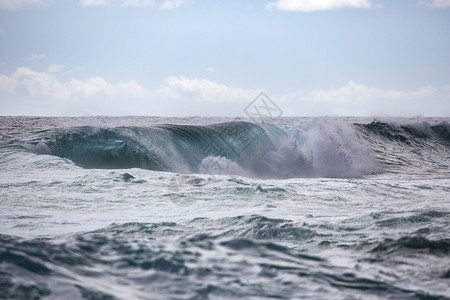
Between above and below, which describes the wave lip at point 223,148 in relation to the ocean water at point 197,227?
above

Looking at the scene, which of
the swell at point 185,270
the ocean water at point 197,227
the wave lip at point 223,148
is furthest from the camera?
the wave lip at point 223,148

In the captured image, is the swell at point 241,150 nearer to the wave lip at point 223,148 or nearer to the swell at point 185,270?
the wave lip at point 223,148

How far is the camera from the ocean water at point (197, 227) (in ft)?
10.8

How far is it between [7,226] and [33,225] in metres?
0.26

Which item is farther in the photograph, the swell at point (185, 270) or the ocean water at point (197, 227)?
the ocean water at point (197, 227)

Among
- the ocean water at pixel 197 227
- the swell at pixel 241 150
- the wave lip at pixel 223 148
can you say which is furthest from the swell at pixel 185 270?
the swell at pixel 241 150

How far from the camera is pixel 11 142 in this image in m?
11.7

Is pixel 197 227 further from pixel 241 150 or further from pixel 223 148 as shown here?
pixel 223 148

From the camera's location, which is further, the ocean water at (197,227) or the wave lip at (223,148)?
the wave lip at (223,148)

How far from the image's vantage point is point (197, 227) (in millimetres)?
5348

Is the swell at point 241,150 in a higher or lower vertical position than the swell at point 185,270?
higher

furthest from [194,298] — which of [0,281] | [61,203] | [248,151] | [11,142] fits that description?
[248,151]

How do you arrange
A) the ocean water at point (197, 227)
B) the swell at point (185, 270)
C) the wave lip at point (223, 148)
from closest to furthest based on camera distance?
the swell at point (185, 270) → the ocean water at point (197, 227) → the wave lip at point (223, 148)

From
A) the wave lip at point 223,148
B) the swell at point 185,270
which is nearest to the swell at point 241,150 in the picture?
the wave lip at point 223,148
